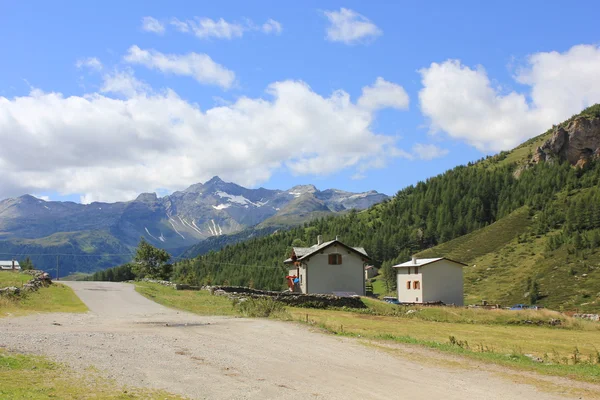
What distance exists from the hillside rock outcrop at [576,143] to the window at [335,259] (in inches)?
5285

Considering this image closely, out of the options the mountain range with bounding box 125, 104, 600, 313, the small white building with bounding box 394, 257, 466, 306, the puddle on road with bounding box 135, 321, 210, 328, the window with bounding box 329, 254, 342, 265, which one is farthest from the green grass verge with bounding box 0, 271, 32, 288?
the small white building with bounding box 394, 257, 466, 306

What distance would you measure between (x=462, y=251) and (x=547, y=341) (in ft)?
360

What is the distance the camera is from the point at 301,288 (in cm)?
7475

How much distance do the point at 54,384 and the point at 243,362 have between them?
602 centimetres

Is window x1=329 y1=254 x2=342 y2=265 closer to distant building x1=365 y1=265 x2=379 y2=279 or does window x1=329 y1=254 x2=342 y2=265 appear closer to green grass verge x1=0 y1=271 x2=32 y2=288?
green grass verge x1=0 y1=271 x2=32 y2=288

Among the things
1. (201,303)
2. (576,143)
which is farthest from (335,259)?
(576,143)

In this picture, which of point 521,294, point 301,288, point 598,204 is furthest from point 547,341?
point 598,204

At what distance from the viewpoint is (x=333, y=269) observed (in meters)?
72.6

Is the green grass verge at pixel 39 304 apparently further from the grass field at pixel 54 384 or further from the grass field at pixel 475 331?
the grass field at pixel 54 384

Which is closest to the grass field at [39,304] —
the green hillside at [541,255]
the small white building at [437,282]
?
the small white building at [437,282]

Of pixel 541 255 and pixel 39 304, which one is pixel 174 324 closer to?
pixel 39 304

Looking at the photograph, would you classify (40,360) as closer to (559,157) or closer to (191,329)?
(191,329)

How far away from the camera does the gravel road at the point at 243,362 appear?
46.3 feet

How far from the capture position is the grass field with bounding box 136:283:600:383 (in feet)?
73.5
